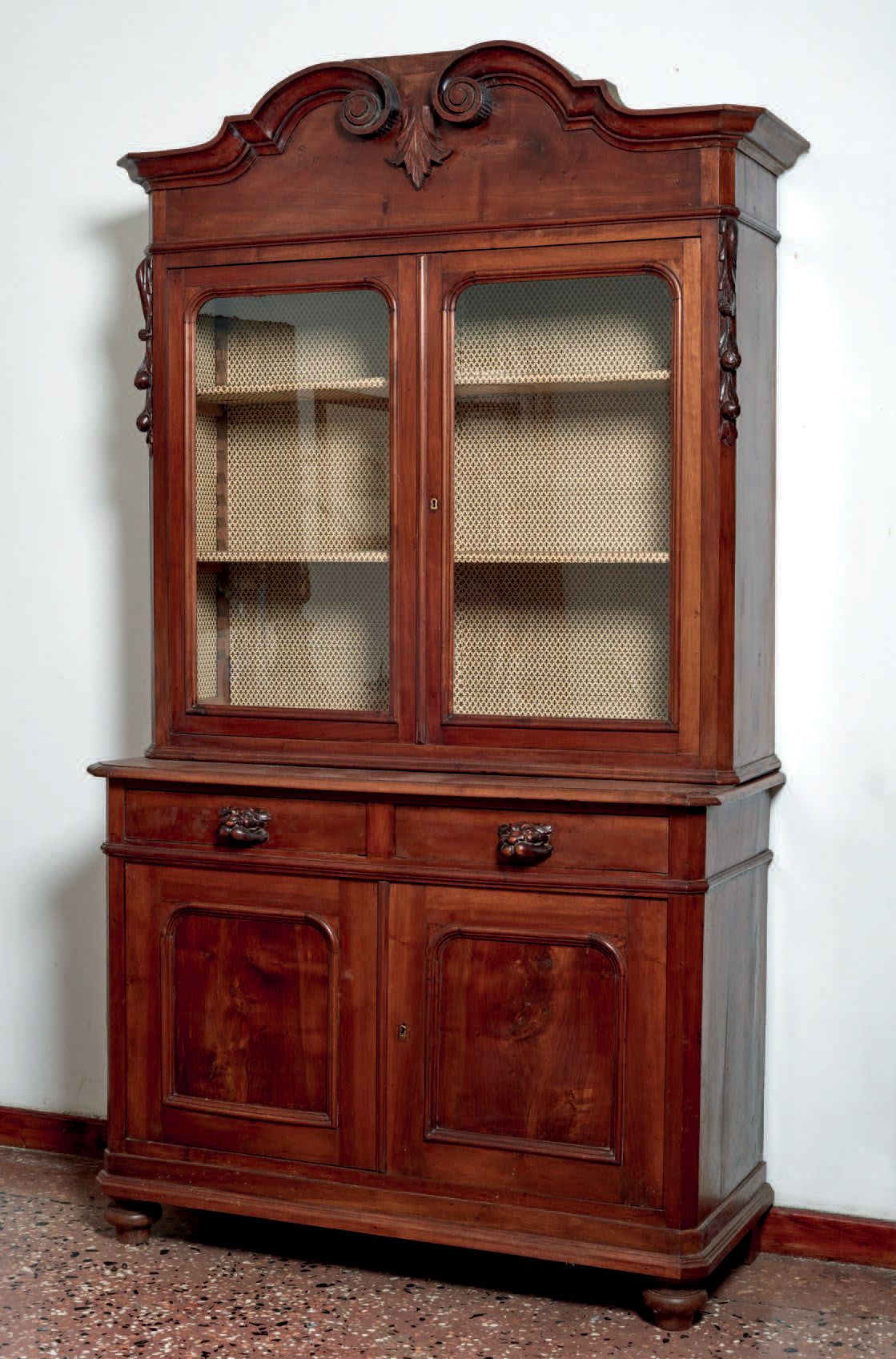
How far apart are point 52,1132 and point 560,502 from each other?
6.37 ft

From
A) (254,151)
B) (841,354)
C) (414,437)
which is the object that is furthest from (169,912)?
(841,354)

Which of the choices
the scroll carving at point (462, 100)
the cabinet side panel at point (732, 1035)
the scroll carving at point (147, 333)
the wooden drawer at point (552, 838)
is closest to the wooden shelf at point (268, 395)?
the scroll carving at point (147, 333)

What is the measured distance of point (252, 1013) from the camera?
314cm

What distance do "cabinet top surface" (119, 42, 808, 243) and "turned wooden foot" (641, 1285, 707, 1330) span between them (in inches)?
73.5

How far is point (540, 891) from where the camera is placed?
2.92 m

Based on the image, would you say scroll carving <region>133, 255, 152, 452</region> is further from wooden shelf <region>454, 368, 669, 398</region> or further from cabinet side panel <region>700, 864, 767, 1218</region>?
cabinet side panel <region>700, 864, 767, 1218</region>

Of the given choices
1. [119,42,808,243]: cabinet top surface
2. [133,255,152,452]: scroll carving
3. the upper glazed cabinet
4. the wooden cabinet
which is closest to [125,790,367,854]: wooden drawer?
the wooden cabinet

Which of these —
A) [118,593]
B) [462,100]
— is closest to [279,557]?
[118,593]

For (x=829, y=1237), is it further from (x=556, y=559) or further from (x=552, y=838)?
(x=556, y=559)

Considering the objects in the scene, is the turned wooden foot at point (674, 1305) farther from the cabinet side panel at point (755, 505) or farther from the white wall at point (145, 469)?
the cabinet side panel at point (755, 505)

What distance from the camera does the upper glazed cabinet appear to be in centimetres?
290

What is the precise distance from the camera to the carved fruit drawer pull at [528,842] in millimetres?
2889

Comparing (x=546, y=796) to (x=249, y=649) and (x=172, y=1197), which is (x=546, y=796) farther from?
(x=172, y=1197)

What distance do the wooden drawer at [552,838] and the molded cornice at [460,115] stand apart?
115cm
